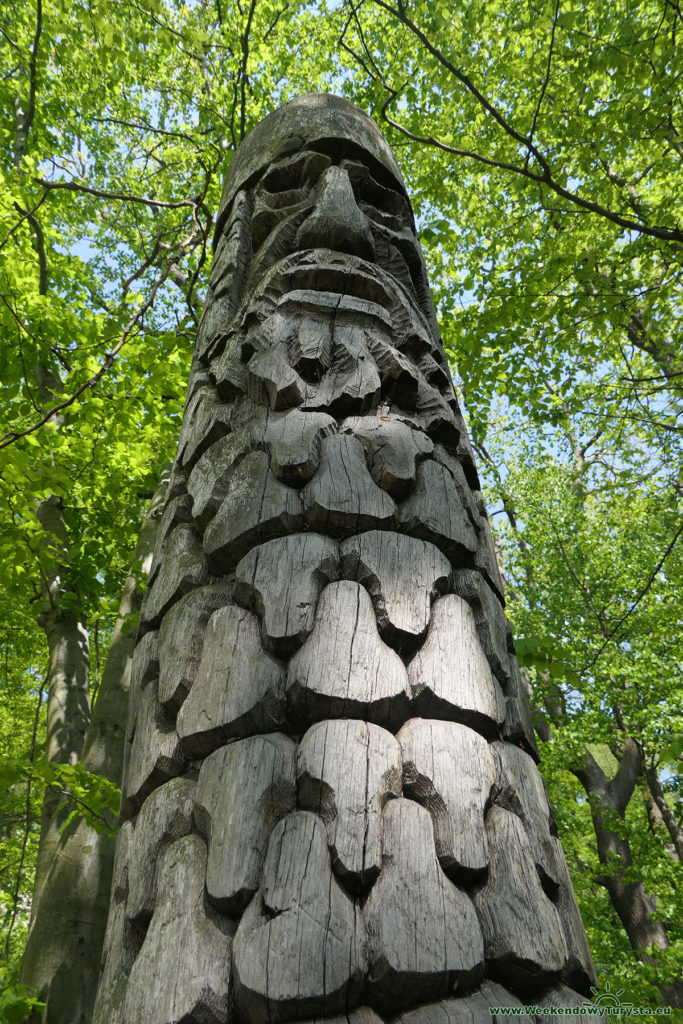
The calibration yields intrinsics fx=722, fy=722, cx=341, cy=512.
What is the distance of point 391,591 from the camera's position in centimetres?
171

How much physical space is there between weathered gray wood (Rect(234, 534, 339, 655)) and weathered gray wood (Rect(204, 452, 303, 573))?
0.06 metres

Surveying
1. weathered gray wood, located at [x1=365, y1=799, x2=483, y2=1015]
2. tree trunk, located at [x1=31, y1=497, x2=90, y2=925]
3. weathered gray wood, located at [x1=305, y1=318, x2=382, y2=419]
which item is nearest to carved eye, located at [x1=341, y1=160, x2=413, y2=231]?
weathered gray wood, located at [x1=305, y1=318, x2=382, y2=419]

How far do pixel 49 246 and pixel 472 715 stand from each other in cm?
744

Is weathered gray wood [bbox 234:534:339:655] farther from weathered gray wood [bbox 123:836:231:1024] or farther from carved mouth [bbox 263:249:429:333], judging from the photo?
carved mouth [bbox 263:249:429:333]

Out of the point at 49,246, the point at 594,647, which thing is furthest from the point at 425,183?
the point at 594,647

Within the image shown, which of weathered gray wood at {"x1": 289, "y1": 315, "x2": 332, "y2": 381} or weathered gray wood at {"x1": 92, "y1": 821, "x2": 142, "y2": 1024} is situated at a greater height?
weathered gray wood at {"x1": 289, "y1": 315, "x2": 332, "y2": 381}

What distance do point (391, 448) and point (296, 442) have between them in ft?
0.88

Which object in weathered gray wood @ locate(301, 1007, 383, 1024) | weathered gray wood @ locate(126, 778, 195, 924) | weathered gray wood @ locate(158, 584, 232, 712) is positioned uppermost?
weathered gray wood @ locate(158, 584, 232, 712)

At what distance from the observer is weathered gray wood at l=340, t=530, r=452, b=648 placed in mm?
1662

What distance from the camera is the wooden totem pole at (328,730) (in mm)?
1230

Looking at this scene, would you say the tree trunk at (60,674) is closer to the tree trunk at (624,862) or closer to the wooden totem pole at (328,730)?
the wooden totem pole at (328,730)

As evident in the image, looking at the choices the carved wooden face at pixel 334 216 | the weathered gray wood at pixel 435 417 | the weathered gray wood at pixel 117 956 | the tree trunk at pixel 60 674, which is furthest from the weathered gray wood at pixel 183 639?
the tree trunk at pixel 60 674

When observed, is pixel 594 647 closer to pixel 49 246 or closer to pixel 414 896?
Answer: pixel 49 246

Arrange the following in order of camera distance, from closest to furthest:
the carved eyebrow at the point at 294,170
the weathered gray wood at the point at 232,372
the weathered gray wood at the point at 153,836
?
the weathered gray wood at the point at 153,836
the weathered gray wood at the point at 232,372
the carved eyebrow at the point at 294,170
